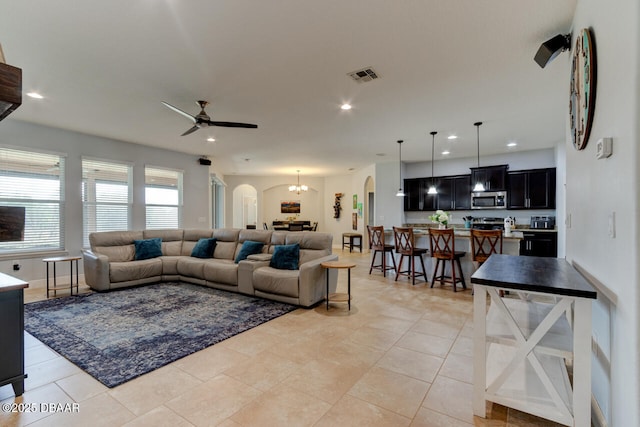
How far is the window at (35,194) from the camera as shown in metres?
4.84

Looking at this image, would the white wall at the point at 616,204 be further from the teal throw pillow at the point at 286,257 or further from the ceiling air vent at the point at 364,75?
the teal throw pillow at the point at 286,257

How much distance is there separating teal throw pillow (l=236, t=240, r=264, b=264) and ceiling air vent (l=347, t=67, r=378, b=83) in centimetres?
314

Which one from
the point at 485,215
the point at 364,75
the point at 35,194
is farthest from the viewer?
the point at 485,215

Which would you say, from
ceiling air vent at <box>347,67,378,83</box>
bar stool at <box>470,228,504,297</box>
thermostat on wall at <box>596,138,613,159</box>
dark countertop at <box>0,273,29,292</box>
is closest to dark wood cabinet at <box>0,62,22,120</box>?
dark countertop at <box>0,273,29,292</box>

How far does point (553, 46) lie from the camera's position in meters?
2.41

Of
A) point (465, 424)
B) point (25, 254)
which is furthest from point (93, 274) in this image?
point (465, 424)

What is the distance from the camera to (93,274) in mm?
4824

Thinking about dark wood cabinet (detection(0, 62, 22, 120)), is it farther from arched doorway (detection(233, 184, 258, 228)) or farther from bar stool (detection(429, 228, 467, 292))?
arched doorway (detection(233, 184, 258, 228))

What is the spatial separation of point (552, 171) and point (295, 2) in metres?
7.00

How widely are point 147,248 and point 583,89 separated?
20.7 feet

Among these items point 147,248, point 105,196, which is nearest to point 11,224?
point 147,248

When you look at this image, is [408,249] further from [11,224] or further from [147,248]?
[11,224]

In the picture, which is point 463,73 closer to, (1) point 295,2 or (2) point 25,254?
(1) point 295,2

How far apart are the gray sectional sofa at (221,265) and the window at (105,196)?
815mm
